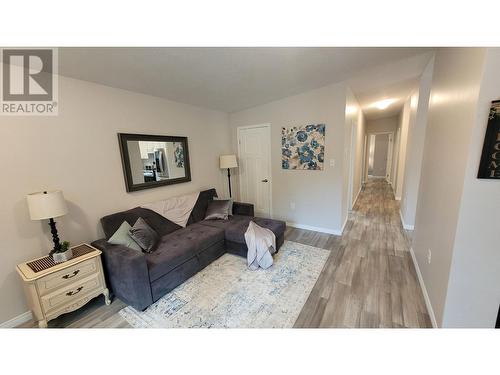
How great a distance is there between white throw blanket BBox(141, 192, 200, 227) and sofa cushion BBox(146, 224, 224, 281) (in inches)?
6.9

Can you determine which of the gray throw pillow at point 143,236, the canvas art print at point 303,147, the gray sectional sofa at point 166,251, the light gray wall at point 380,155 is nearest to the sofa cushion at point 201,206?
the gray sectional sofa at point 166,251

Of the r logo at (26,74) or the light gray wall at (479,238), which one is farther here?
the r logo at (26,74)

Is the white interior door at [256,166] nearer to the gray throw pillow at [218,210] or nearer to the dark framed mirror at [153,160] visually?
the gray throw pillow at [218,210]

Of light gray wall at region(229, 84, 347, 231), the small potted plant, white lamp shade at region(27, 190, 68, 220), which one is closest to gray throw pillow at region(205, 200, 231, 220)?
light gray wall at region(229, 84, 347, 231)

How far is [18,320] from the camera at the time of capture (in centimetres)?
158

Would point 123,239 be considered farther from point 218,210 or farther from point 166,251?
point 218,210

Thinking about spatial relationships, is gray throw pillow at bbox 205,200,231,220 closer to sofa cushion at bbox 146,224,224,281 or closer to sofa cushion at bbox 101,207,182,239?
sofa cushion at bbox 146,224,224,281

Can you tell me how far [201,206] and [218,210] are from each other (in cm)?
30

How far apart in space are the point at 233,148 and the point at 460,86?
3.24m

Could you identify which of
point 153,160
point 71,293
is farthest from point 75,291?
point 153,160

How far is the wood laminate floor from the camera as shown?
4.97 ft

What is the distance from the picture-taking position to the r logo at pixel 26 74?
145 centimetres

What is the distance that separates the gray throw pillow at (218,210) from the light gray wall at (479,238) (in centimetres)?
241
